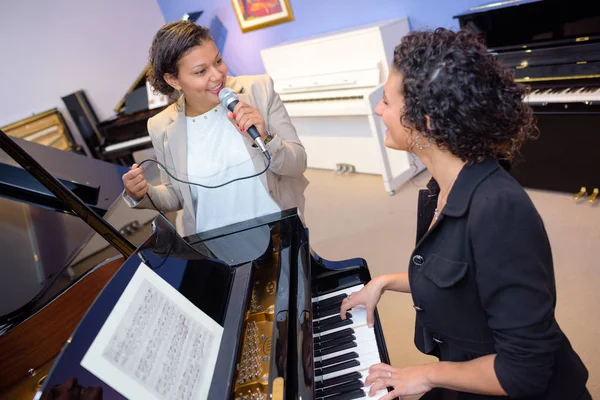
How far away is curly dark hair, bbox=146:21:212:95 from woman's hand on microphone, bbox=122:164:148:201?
39 cm

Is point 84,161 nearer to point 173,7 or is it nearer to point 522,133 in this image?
point 522,133

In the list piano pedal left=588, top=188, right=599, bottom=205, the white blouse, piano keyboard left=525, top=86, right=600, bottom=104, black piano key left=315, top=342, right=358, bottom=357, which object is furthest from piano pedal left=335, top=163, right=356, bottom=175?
black piano key left=315, top=342, right=358, bottom=357

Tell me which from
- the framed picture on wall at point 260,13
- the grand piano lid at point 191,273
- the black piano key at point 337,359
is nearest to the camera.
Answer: the grand piano lid at point 191,273

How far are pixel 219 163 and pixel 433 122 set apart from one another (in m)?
1.16

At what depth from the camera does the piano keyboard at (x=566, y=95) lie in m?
2.59

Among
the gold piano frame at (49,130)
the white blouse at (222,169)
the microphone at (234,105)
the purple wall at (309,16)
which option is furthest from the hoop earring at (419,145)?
the gold piano frame at (49,130)

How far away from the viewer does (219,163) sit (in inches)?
78.6

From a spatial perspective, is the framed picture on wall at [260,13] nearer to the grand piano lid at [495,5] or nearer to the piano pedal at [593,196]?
the grand piano lid at [495,5]

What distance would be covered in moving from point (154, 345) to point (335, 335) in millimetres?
550

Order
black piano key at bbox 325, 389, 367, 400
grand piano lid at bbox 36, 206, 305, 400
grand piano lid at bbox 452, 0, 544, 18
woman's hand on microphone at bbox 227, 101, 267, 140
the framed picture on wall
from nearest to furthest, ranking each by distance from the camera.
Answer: grand piano lid at bbox 36, 206, 305, 400 < black piano key at bbox 325, 389, 367, 400 < woman's hand on microphone at bbox 227, 101, 267, 140 < grand piano lid at bbox 452, 0, 544, 18 < the framed picture on wall

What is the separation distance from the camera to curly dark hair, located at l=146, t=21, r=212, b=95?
179cm

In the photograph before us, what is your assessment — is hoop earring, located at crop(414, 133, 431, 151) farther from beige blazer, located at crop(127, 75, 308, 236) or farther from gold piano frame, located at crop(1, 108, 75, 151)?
gold piano frame, located at crop(1, 108, 75, 151)

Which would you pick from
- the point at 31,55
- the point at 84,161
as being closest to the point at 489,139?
the point at 84,161

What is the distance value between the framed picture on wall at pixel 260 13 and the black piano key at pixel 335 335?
13.3 ft
